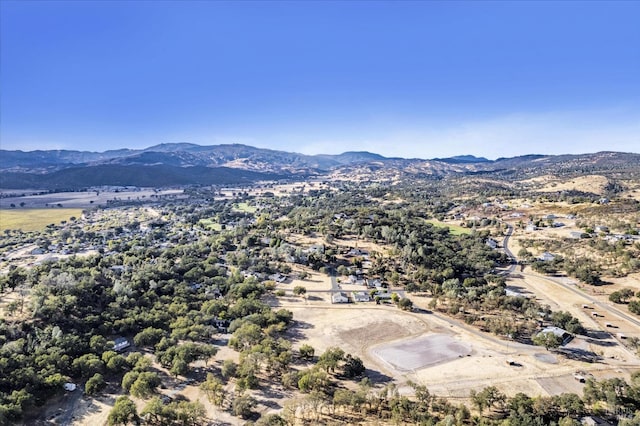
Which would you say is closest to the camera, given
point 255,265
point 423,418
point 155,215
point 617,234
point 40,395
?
point 423,418

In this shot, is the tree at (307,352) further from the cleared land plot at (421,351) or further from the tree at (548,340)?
the tree at (548,340)

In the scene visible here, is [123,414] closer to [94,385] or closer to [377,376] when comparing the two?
[94,385]

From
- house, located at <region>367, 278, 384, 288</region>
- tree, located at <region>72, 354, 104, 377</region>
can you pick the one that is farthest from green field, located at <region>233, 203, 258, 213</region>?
tree, located at <region>72, 354, 104, 377</region>

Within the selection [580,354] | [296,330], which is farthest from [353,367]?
[580,354]

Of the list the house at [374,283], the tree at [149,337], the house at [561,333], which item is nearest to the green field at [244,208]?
the house at [374,283]

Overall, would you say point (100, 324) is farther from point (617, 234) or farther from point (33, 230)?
point (617, 234)

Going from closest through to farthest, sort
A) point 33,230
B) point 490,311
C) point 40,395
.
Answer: point 40,395, point 490,311, point 33,230

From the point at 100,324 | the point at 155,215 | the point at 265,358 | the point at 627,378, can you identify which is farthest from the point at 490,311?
the point at 155,215
